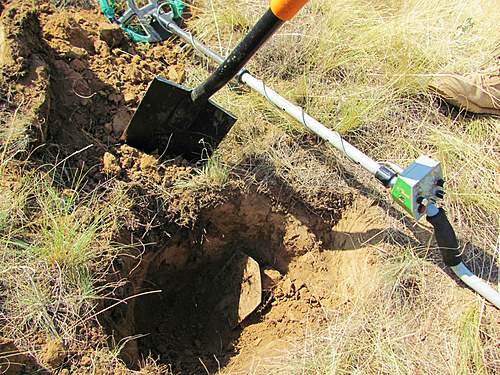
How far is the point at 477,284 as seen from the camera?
223 cm

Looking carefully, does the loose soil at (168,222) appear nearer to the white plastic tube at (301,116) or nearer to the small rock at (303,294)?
the small rock at (303,294)

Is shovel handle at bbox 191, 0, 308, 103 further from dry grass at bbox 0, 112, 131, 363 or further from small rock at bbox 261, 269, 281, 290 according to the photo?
small rock at bbox 261, 269, 281, 290

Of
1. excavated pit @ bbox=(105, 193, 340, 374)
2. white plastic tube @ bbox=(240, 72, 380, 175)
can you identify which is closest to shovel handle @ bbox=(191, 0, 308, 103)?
white plastic tube @ bbox=(240, 72, 380, 175)

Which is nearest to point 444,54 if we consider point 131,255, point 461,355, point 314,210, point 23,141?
point 314,210

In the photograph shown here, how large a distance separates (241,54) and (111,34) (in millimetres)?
977

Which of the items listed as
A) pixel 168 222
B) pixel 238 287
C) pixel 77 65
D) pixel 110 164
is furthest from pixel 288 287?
pixel 77 65

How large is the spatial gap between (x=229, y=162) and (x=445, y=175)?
3.27 feet

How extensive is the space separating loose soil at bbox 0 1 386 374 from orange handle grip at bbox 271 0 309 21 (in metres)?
0.83

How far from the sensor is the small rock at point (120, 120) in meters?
2.54

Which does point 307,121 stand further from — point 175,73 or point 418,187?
point 175,73

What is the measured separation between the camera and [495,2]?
3232 mm

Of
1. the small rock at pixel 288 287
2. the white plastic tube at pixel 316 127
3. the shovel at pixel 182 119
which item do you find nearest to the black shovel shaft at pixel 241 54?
the shovel at pixel 182 119

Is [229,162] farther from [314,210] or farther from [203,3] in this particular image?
[203,3]

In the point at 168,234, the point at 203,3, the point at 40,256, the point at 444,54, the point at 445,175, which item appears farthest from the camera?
the point at 203,3
